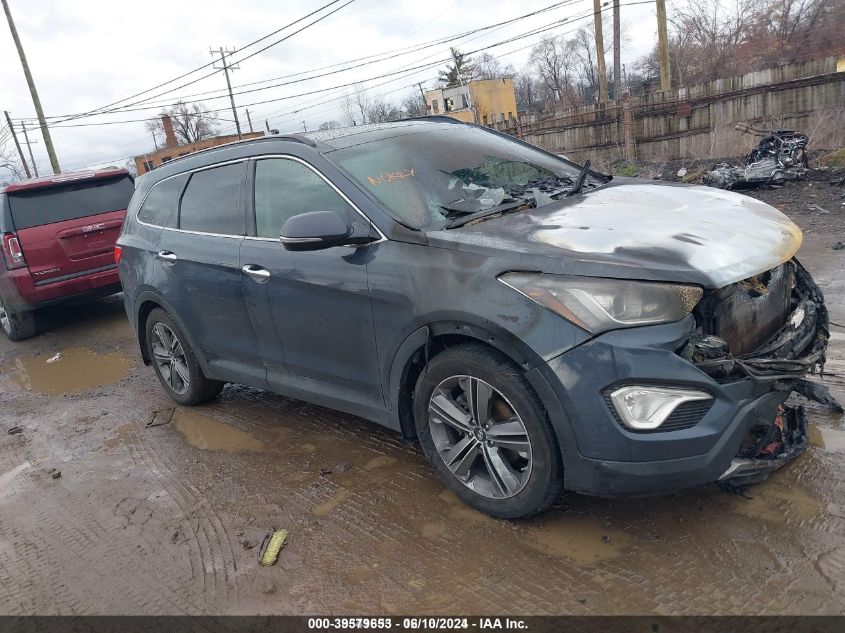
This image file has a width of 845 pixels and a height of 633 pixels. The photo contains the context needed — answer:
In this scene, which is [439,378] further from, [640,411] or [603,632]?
[603,632]

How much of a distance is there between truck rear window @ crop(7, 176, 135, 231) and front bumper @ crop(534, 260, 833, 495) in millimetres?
7261

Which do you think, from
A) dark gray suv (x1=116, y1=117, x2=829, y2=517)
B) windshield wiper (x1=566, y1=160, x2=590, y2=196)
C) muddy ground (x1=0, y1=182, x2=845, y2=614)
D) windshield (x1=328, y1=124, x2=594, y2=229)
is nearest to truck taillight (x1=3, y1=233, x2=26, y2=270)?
muddy ground (x1=0, y1=182, x2=845, y2=614)

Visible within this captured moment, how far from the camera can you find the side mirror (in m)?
3.05

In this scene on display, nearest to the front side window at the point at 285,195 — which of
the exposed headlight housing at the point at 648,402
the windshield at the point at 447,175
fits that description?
the windshield at the point at 447,175

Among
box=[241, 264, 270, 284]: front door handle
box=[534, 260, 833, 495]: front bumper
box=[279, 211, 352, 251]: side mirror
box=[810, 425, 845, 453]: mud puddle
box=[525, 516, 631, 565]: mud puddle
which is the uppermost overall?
box=[279, 211, 352, 251]: side mirror

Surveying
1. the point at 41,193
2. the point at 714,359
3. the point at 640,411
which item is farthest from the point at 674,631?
the point at 41,193

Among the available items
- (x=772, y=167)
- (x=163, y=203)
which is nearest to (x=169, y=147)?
(x=772, y=167)

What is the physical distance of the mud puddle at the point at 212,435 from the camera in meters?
4.18

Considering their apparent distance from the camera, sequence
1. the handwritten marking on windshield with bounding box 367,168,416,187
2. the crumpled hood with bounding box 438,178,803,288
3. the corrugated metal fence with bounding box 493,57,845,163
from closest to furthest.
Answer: the crumpled hood with bounding box 438,178,803,288 → the handwritten marking on windshield with bounding box 367,168,416,187 → the corrugated metal fence with bounding box 493,57,845,163

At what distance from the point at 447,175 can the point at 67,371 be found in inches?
200

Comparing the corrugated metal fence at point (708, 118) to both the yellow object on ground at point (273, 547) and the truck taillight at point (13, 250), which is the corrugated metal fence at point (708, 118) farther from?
the truck taillight at point (13, 250)

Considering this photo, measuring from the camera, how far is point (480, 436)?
288 cm

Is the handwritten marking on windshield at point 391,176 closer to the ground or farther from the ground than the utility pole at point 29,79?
closer to the ground

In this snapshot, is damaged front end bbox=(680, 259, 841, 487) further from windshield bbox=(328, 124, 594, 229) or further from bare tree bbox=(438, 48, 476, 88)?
bare tree bbox=(438, 48, 476, 88)
